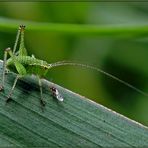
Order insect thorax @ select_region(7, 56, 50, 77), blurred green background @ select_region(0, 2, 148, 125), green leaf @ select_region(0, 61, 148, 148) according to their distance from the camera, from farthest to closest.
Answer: blurred green background @ select_region(0, 2, 148, 125) → insect thorax @ select_region(7, 56, 50, 77) → green leaf @ select_region(0, 61, 148, 148)

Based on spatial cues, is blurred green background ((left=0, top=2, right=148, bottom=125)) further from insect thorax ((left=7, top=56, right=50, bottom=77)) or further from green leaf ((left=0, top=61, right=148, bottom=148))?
green leaf ((left=0, top=61, right=148, bottom=148))

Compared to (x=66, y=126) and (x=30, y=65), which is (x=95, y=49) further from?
(x=66, y=126)

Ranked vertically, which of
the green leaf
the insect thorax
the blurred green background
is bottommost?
the blurred green background

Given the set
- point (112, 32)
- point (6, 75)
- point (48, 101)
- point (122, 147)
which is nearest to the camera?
point (122, 147)

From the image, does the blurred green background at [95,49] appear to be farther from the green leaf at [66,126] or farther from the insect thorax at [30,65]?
the green leaf at [66,126]

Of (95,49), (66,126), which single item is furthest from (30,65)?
(95,49)

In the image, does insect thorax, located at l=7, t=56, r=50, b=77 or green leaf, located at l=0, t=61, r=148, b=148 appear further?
insect thorax, located at l=7, t=56, r=50, b=77

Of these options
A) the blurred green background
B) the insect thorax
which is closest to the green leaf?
the insect thorax

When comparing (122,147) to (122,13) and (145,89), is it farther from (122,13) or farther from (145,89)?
(122,13)

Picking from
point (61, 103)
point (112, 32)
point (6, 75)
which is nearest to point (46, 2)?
point (112, 32)
